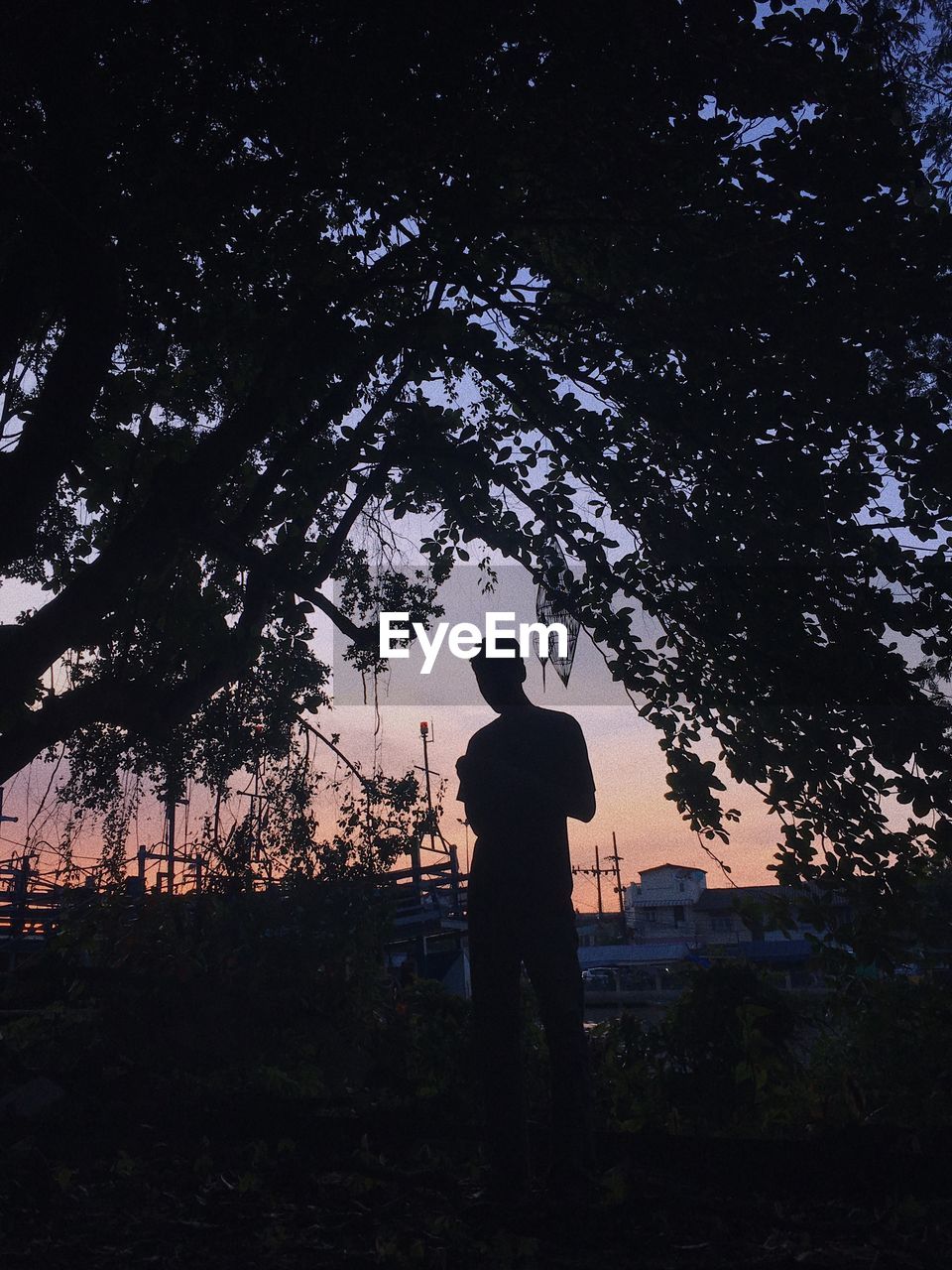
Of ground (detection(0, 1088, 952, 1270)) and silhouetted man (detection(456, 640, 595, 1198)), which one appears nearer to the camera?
ground (detection(0, 1088, 952, 1270))

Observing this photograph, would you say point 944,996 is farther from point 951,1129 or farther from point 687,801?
point 687,801

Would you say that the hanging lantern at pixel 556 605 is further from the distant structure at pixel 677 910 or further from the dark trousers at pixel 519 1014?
the distant structure at pixel 677 910

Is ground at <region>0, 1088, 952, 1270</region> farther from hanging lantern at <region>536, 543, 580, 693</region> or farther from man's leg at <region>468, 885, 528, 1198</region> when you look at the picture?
hanging lantern at <region>536, 543, 580, 693</region>

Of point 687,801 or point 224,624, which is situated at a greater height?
point 224,624

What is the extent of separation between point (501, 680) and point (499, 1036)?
1.63m

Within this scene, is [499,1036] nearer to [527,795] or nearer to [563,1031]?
[563,1031]

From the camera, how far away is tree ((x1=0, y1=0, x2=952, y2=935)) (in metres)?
5.37

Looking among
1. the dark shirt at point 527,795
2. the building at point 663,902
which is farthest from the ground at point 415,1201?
the building at point 663,902

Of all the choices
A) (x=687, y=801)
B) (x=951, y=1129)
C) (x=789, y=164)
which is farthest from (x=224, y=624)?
(x=951, y=1129)

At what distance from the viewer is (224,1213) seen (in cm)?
377

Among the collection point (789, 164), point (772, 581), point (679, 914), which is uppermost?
point (789, 164)

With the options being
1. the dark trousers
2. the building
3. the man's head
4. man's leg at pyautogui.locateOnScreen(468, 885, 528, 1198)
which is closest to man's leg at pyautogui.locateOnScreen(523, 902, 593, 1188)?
the dark trousers

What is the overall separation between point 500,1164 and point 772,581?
345 cm

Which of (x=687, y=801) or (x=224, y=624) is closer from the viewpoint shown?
(x=687, y=801)
